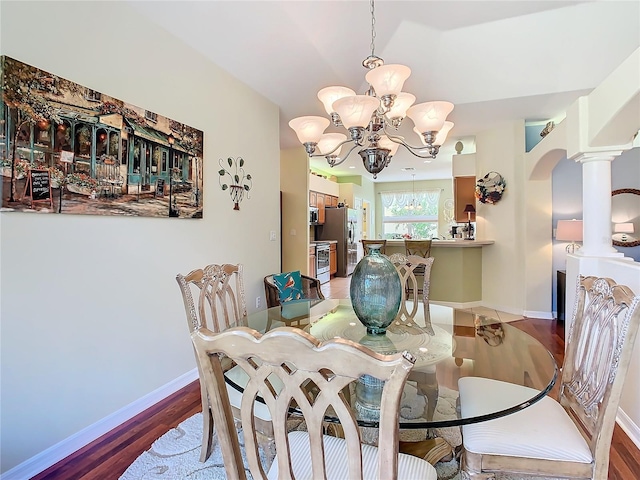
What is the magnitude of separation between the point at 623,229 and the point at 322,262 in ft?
15.8

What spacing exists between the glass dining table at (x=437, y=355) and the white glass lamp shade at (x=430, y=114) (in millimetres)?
1205

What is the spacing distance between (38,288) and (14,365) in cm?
37

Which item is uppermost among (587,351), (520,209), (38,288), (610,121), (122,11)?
(122,11)

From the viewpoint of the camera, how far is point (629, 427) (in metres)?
2.06

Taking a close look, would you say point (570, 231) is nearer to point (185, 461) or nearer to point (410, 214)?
point (185, 461)

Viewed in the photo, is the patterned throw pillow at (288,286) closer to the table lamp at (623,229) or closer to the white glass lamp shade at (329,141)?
the white glass lamp shade at (329,141)

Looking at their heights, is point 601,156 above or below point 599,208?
above

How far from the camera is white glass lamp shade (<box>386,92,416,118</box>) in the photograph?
2.21 m

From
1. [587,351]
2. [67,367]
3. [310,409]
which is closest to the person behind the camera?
[310,409]

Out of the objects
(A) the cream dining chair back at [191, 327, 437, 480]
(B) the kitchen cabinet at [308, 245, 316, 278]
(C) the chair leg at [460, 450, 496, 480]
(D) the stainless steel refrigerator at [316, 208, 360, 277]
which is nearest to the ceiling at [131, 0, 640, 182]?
(A) the cream dining chair back at [191, 327, 437, 480]

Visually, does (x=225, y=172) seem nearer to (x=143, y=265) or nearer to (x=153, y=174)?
(x=153, y=174)

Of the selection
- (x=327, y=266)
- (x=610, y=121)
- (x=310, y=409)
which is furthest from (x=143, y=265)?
(x=327, y=266)

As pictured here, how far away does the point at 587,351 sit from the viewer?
1412 mm

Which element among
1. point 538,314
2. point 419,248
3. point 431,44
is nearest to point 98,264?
point 431,44
